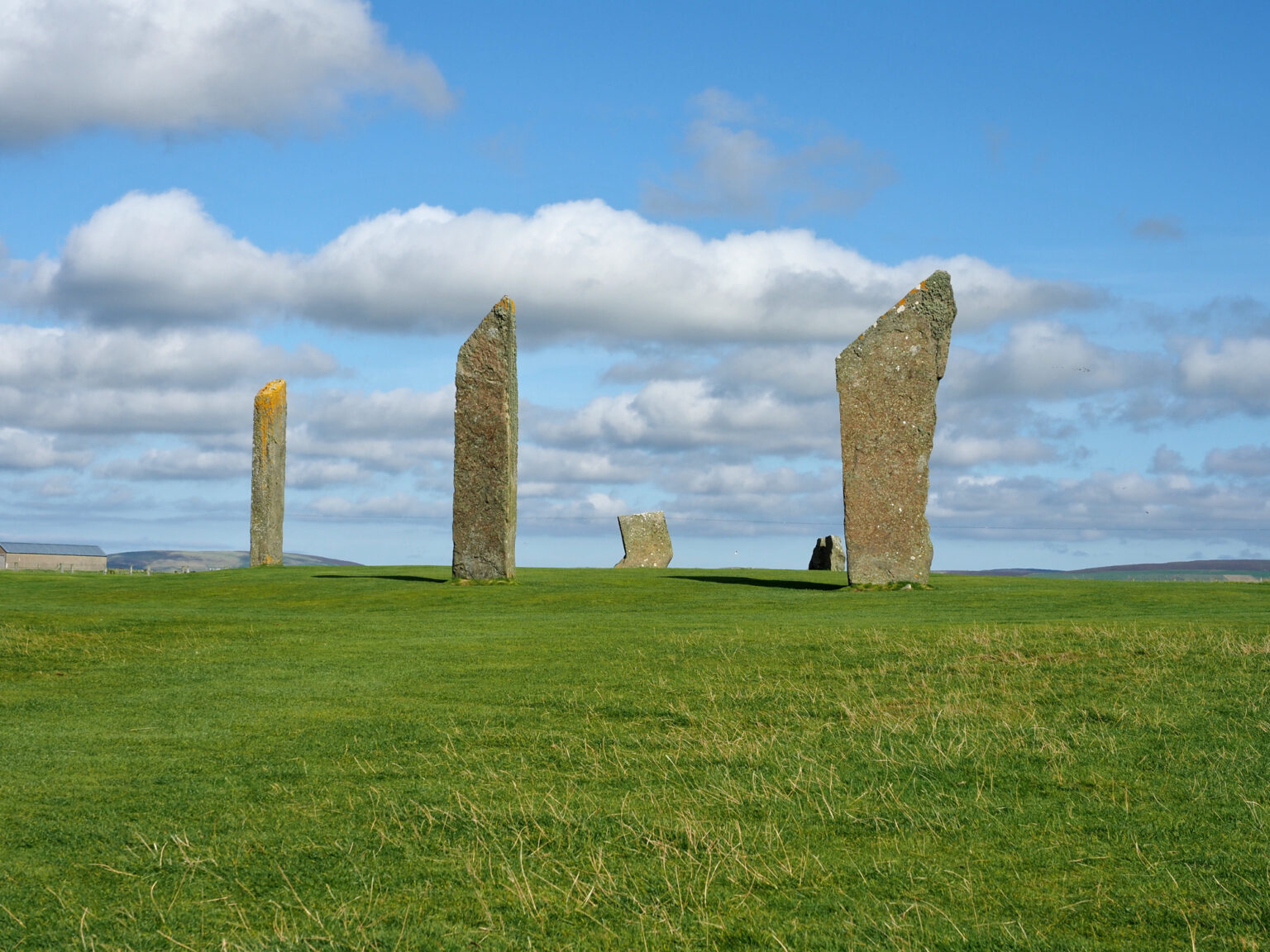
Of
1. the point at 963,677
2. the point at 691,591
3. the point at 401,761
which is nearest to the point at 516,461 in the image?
the point at 691,591

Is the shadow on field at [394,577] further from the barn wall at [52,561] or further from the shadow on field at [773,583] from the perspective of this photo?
the barn wall at [52,561]

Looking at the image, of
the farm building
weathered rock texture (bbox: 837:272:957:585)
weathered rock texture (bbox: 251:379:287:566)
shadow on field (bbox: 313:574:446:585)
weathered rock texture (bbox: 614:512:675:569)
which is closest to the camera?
weathered rock texture (bbox: 837:272:957:585)

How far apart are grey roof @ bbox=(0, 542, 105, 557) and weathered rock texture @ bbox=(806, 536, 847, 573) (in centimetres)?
3891

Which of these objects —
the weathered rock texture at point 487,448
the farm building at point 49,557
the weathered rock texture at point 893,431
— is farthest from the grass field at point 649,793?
the farm building at point 49,557

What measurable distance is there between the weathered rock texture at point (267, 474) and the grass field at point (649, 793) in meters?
21.8

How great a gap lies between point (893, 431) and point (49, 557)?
50.4 metres

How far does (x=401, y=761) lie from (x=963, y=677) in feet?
19.0

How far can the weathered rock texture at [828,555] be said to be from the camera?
40469 mm

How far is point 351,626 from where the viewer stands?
60.3 feet

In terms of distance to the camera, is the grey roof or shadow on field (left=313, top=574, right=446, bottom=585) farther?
the grey roof

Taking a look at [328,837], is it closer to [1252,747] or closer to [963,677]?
[1252,747]

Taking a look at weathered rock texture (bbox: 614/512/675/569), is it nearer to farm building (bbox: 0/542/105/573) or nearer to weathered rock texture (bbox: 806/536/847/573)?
weathered rock texture (bbox: 806/536/847/573)

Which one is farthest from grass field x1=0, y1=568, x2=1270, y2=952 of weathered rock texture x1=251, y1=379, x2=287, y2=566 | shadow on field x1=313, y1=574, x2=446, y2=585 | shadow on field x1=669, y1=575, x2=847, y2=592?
weathered rock texture x1=251, y1=379, x2=287, y2=566

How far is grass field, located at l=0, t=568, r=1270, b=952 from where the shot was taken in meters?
5.57
